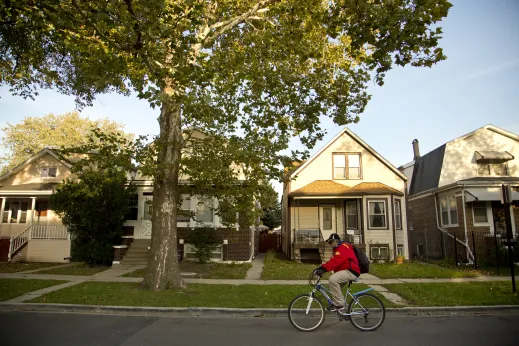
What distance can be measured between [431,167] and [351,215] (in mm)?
6423

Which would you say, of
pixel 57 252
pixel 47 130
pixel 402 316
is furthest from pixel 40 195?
pixel 47 130

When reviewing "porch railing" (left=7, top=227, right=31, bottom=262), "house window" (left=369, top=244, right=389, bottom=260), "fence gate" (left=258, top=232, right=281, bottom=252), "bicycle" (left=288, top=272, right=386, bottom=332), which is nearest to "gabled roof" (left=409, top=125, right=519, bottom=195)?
"house window" (left=369, top=244, right=389, bottom=260)

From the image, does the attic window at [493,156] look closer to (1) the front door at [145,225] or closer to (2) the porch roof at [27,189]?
(1) the front door at [145,225]

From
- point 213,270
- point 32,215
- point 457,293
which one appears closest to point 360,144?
point 213,270

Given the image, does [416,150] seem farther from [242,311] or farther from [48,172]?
[48,172]

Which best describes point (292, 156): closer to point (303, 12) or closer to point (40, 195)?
point (303, 12)

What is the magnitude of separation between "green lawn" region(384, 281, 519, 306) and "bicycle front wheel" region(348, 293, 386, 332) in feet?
9.69

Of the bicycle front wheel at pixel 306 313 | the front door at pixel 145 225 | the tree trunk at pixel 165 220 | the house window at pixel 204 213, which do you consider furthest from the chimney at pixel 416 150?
the bicycle front wheel at pixel 306 313

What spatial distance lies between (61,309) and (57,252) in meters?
12.7

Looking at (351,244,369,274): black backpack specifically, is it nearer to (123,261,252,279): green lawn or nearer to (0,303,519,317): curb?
(0,303,519,317): curb

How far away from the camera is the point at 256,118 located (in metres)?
12.5

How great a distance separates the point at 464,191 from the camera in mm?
19953

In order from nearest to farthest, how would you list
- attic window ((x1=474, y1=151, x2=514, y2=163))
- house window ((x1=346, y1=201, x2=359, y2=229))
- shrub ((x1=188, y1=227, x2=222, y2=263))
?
1. shrub ((x1=188, y1=227, x2=222, y2=263))
2. attic window ((x1=474, y1=151, x2=514, y2=163))
3. house window ((x1=346, y1=201, x2=359, y2=229))

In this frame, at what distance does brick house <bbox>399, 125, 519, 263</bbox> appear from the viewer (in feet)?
64.8
